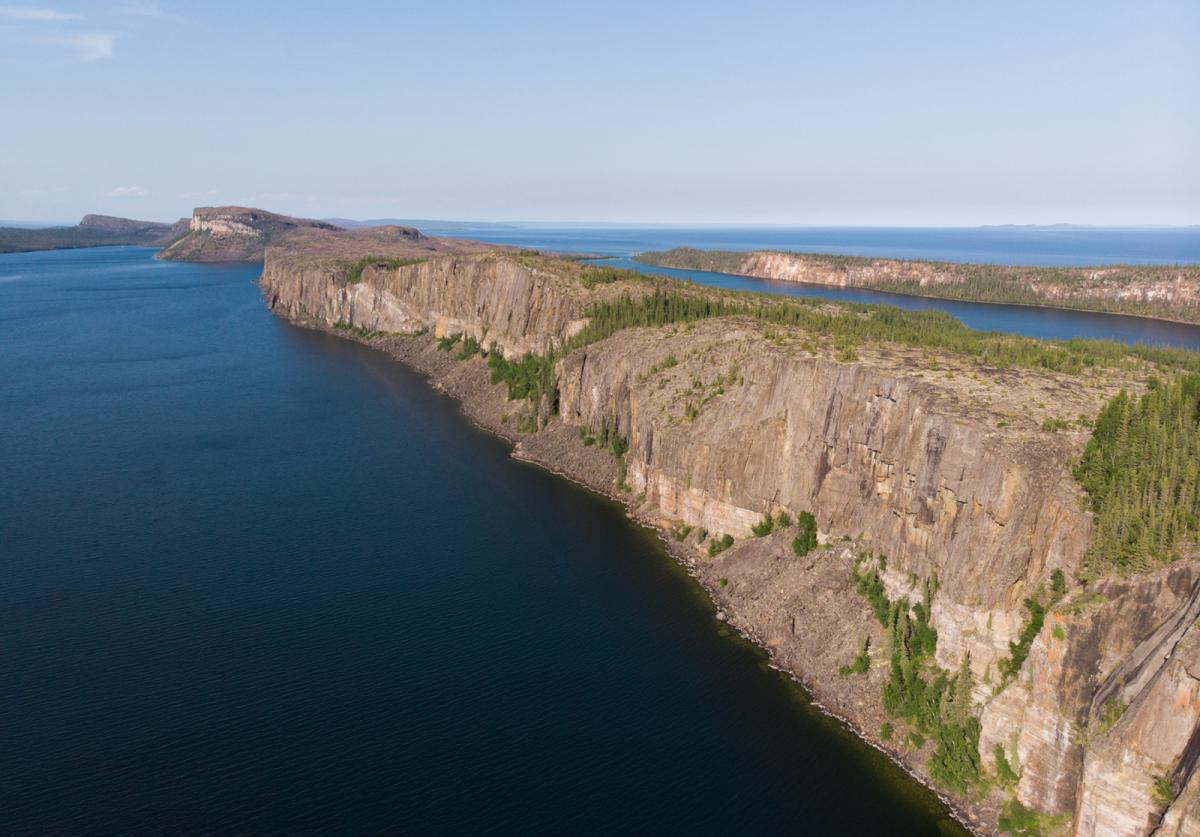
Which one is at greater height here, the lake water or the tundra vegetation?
the tundra vegetation

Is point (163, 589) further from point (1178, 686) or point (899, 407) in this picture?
point (1178, 686)

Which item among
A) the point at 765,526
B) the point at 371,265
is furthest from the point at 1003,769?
the point at 371,265

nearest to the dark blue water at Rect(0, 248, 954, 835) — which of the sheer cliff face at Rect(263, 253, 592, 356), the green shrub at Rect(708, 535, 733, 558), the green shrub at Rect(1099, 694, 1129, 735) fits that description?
the green shrub at Rect(708, 535, 733, 558)

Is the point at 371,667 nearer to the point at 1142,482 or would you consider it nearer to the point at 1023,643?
the point at 1023,643

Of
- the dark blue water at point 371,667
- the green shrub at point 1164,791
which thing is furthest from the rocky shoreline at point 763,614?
the green shrub at point 1164,791

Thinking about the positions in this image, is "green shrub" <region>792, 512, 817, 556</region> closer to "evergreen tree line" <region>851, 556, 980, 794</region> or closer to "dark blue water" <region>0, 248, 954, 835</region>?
"evergreen tree line" <region>851, 556, 980, 794</region>

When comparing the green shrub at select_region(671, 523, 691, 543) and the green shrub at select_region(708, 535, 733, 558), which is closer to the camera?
the green shrub at select_region(708, 535, 733, 558)

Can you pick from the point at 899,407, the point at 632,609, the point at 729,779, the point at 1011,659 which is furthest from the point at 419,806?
the point at 899,407
